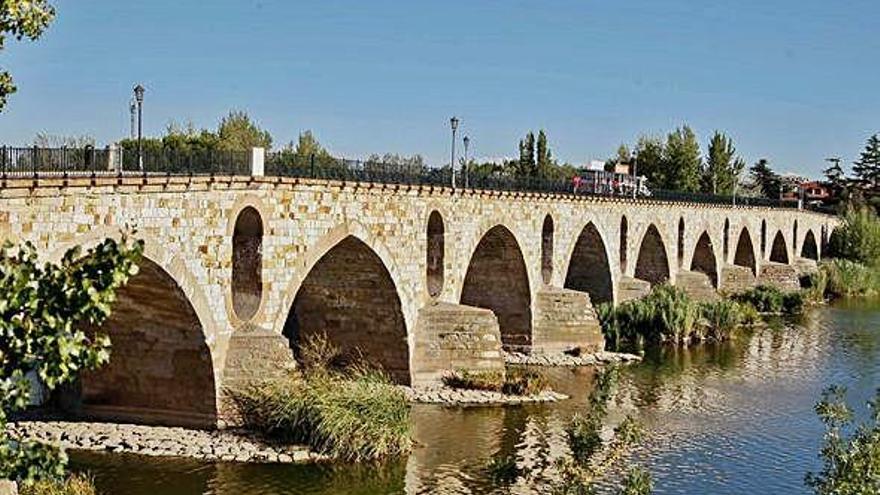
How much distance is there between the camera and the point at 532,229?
1460 inches

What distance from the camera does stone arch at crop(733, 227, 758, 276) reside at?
6250 cm

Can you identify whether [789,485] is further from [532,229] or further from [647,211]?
[647,211]

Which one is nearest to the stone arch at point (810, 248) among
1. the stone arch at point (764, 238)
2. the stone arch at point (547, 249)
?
the stone arch at point (764, 238)

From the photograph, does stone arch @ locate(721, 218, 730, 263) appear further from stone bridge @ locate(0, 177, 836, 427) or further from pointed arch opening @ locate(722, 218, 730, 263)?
stone bridge @ locate(0, 177, 836, 427)

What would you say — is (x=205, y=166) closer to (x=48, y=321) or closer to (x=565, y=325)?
(x=48, y=321)

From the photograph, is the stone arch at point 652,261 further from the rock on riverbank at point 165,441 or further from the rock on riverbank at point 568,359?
the rock on riverbank at point 165,441

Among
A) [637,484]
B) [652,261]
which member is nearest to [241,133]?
[652,261]

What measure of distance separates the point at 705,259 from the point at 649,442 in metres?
34.8

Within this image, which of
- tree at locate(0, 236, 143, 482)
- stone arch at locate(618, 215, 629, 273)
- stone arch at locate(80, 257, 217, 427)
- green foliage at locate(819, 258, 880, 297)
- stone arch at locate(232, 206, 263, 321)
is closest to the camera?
tree at locate(0, 236, 143, 482)

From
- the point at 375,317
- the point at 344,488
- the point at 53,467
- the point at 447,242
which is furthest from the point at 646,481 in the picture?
the point at 447,242

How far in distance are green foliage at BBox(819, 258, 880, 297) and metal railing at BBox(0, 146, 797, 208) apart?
31738 millimetres

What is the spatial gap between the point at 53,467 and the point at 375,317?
22766 mm

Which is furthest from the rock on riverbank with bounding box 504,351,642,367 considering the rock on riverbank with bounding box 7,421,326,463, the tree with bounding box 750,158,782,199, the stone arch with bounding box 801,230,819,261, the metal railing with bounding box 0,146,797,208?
the tree with bounding box 750,158,782,199

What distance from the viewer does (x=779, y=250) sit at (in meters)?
70.9
